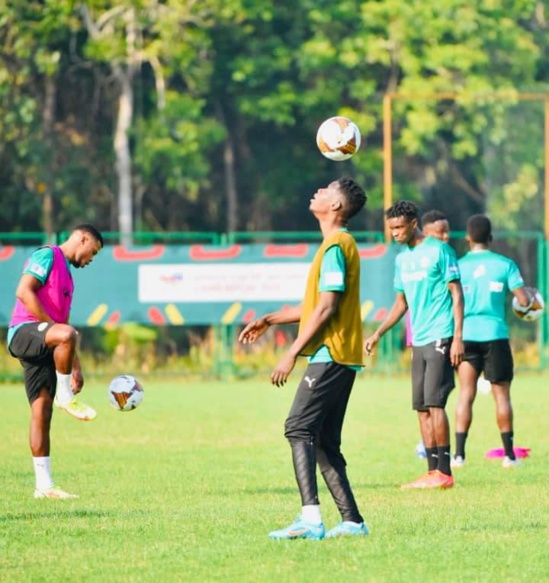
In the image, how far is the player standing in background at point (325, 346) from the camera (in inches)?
326

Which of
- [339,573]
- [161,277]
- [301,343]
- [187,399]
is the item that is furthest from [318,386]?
[161,277]

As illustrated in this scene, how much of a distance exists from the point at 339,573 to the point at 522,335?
22.2 meters

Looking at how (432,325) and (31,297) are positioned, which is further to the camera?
(432,325)

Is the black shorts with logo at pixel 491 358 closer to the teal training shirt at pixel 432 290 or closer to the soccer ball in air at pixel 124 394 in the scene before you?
the teal training shirt at pixel 432 290

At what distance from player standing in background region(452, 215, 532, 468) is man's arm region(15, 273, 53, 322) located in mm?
4322

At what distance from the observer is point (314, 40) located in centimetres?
3275

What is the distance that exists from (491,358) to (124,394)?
12.4ft

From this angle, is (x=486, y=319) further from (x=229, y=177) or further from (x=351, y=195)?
(x=229, y=177)

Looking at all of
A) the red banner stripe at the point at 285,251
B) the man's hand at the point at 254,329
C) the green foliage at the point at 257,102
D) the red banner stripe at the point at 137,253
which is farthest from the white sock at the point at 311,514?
the green foliage at the point at 257,102

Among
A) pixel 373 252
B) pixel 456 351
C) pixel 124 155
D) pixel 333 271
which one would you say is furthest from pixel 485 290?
pixel 124 155

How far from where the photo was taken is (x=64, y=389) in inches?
412

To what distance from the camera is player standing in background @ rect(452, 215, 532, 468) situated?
13.2 meters

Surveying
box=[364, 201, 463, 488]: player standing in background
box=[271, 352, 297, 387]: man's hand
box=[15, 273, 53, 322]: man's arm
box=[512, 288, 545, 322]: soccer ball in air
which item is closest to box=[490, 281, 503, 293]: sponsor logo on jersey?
box=[512, 288, 545, 322]: soccer ball in air

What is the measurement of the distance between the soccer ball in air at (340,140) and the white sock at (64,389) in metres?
2.50
